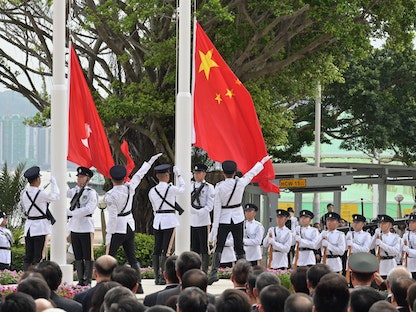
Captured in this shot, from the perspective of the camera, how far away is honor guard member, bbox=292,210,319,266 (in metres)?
20.2

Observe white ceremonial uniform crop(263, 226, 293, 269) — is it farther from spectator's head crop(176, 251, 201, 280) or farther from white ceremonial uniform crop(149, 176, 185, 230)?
spectator's head crop(176, 251, 201, 280)

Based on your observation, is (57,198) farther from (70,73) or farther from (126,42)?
(126,42)

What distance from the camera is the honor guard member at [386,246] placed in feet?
64.1

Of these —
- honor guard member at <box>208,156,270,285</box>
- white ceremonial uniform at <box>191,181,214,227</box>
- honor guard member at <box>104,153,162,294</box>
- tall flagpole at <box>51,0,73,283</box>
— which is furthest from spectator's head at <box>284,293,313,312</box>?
white ceremonial uniform at <box>191,181,214,227</box>

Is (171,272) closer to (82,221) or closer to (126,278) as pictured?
(126,278)

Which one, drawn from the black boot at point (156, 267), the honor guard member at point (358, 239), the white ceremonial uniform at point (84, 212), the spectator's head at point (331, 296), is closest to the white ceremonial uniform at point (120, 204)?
the white ceremonial uniform at point (84, 212)

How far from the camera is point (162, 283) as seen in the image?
698 inches

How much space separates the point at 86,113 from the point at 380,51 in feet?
86.8

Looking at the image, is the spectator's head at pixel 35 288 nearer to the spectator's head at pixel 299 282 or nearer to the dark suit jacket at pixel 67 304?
the dark suit jacket at pixel 67 304

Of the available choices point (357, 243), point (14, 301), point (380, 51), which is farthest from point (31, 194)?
point (380, 51)

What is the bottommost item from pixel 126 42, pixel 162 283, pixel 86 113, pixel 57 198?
pixel 162 283

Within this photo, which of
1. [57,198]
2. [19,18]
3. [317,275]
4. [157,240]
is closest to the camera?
[317,275]

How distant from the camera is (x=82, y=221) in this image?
17.0 metres

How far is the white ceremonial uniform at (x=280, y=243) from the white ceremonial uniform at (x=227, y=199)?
123 inches
